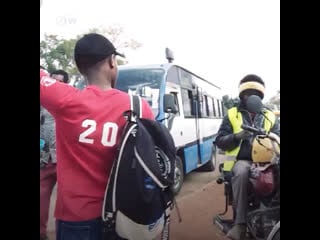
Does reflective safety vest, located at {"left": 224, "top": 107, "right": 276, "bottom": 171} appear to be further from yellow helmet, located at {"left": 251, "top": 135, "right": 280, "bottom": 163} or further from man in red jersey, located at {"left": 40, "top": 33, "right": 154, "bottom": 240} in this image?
man in red jersey, located at {"left": 40, "top": 33, "right": 154, "bottom": 240}

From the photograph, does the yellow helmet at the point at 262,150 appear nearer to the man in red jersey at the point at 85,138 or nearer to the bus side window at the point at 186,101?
the man in red jersey at the point at 85,138

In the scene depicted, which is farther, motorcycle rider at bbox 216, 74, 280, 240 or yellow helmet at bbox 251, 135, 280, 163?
motorcycle rider at bbox 216, 74, 280, 240

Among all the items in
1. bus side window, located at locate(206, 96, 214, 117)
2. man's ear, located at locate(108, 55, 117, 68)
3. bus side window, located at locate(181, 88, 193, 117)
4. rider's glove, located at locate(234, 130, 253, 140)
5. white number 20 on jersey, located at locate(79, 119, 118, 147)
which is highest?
man's ear, located at locate(108, 55, 117, 68)

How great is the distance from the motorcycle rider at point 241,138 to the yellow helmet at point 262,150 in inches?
3.4

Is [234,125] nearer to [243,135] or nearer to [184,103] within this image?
[243,135]

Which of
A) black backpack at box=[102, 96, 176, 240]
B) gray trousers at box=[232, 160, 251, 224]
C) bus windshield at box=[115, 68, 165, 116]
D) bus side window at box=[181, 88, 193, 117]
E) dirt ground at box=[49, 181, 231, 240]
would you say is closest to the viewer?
black backpack at box=[102, 96, 176, 240]

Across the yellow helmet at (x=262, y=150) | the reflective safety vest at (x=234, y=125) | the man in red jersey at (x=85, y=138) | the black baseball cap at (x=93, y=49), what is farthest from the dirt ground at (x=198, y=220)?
the black baseball cap at (x=93, y=49)

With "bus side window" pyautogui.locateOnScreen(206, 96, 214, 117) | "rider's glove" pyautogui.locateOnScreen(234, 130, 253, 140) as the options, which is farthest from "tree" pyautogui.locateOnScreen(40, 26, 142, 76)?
"bus side window" pyautogui.locateOnScreen(206, 96, 214, 117)

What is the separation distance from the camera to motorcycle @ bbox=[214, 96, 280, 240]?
6.68ft

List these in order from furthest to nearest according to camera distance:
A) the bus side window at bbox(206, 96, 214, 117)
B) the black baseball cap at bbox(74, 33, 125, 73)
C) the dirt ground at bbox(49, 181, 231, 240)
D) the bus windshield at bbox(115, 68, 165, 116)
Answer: the bus side window at bbox(206, 96, 214, 117)
the bus windshield at bbox(115, 68, 165, 116)
the dirt ground at bbox(49, 181, 231, 240)
the black baseball cap at bbox(74, 33, 125, 73)

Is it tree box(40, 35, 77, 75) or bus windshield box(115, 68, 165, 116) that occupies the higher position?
tree box(40, 35, 77, 75)

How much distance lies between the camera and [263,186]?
6.74 ft
